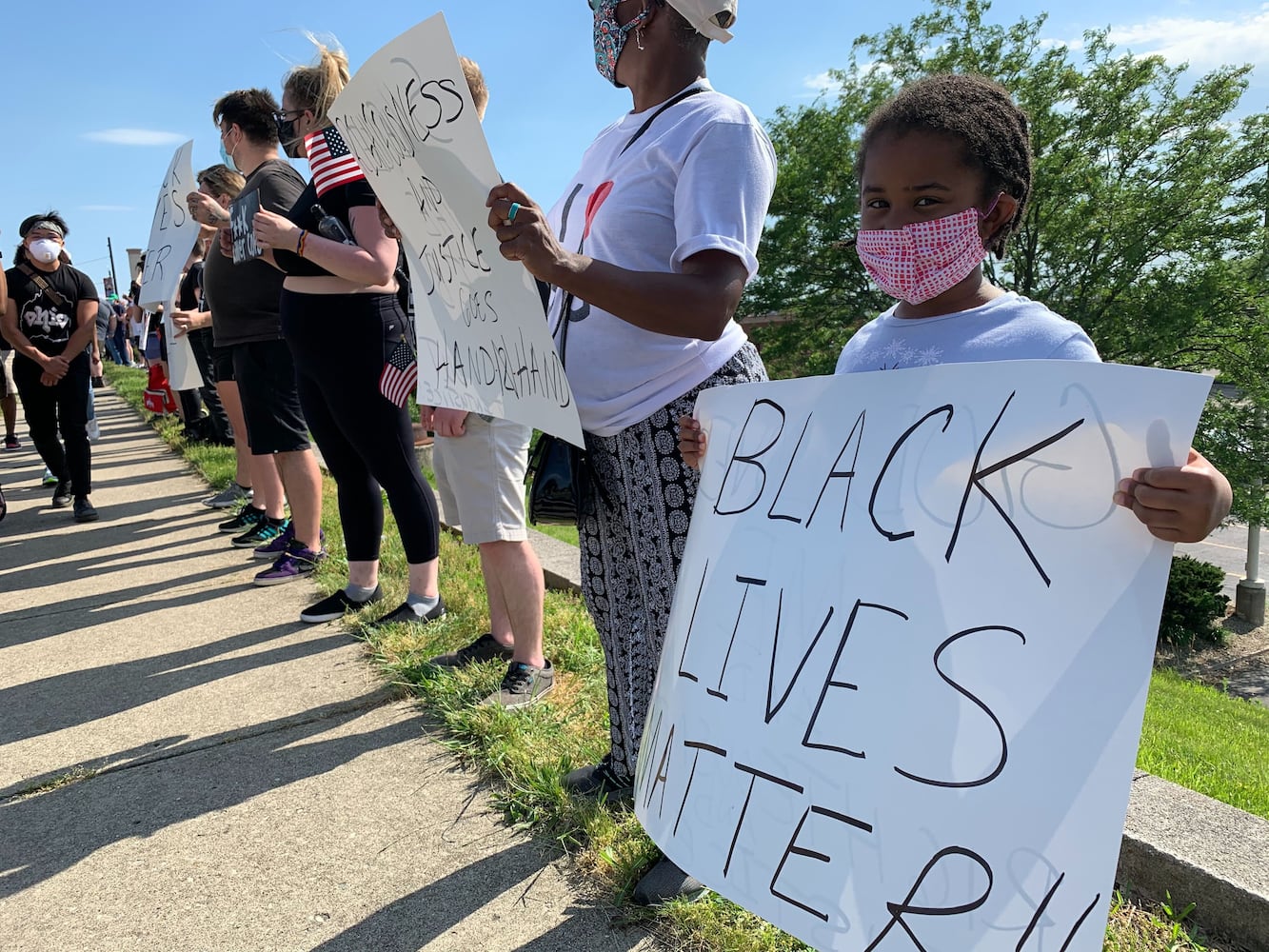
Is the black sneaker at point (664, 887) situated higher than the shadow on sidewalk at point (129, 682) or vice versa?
the black sneaker at point (664, 887)

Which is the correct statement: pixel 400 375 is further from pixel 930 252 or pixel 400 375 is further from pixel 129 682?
pixel 930 252

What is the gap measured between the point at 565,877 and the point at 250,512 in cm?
423

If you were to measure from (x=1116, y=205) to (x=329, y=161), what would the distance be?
19569 mm

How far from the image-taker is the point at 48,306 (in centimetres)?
613

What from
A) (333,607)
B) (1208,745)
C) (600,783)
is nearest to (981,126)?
(600,783)

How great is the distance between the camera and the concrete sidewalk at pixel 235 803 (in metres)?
1.98

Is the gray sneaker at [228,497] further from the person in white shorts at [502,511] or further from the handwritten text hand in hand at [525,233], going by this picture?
the handwritten text hand in hand at [525,233]

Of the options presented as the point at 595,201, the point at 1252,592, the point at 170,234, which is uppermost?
the point at 170,234

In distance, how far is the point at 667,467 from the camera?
6.72ft

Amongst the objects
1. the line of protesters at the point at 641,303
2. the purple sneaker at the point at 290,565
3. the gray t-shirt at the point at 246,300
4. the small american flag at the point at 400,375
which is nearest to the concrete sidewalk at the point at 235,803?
the purple sneaker at the point at 290,565

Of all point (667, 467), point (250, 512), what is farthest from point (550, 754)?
point (250, 512)

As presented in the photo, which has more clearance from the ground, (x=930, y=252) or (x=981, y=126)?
(x=981, y=126)

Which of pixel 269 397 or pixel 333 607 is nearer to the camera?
pixel 333 607

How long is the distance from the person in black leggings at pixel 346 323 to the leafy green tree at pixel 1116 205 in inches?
652
